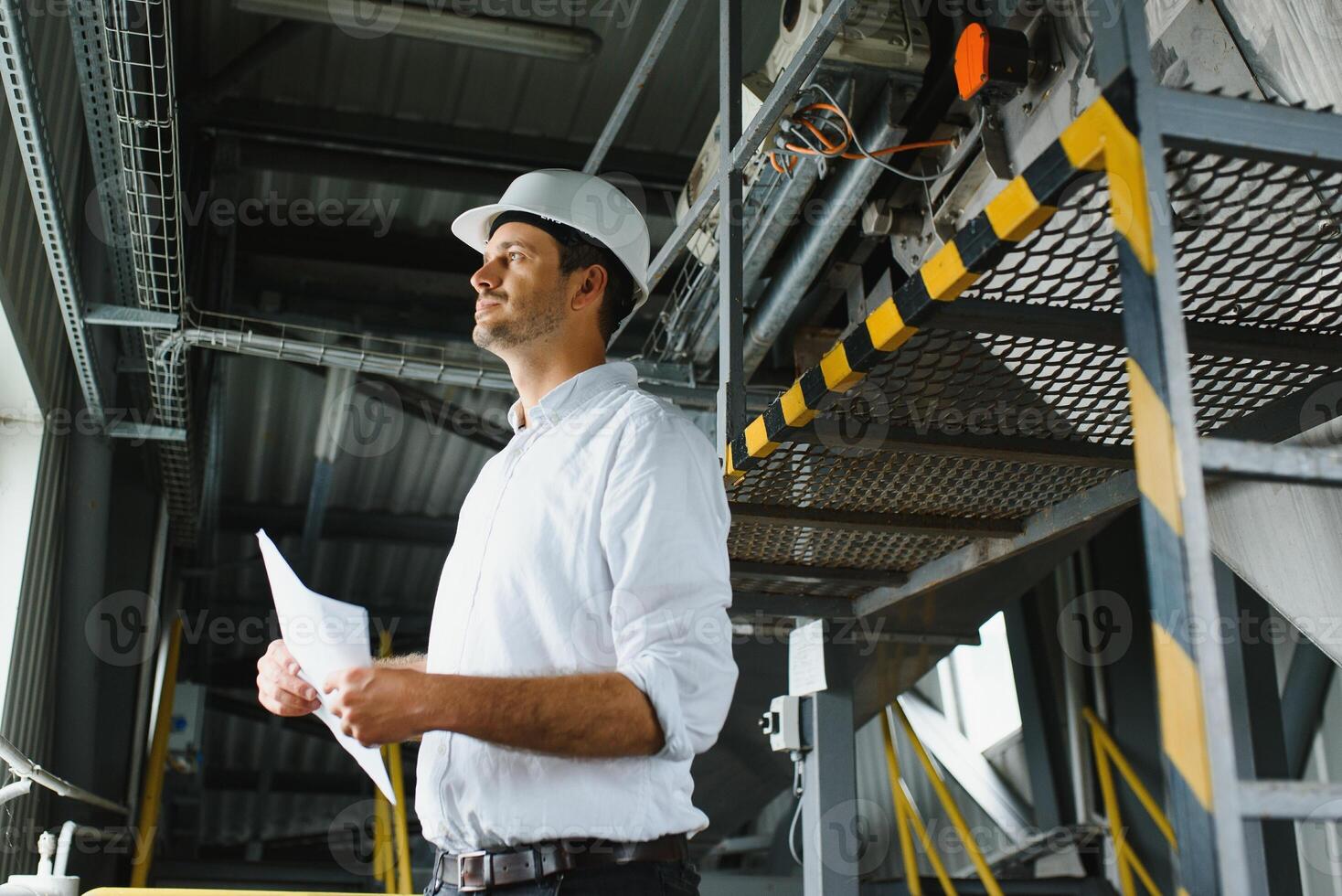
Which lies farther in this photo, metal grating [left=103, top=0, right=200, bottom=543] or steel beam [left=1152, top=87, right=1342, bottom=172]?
metal grating [left=103, top=0, right=200, bottom=543]

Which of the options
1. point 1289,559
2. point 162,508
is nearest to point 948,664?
point 162,508

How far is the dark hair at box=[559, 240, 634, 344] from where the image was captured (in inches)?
91.6

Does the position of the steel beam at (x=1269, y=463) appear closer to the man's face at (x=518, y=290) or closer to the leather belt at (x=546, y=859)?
the leather belt at (x=546, y=859)

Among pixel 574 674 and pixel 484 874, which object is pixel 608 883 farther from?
pixel 574 674

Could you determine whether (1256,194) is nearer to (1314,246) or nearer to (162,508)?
(1314,246)

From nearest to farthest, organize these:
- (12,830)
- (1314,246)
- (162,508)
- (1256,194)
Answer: (1256,194) → (1314,246) → (12,830) → (162,508)

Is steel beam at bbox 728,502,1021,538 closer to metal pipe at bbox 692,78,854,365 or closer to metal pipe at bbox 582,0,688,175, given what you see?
metal pipe at bbox 692,78,854,365

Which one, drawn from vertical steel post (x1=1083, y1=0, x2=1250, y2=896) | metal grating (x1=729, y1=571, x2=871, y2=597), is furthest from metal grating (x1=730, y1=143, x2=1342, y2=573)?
metal grating (x1=729, y1=571, x2=871, y2=597)

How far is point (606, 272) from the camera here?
7.76 ft

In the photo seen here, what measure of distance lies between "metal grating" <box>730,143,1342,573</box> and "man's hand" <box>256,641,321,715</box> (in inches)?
50.8

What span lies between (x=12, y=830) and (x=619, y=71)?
432 cm

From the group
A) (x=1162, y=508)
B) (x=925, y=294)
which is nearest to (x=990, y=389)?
(x=925, y=294)

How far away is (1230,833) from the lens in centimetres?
127

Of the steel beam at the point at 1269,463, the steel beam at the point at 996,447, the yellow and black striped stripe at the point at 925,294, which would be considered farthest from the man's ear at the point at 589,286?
the steel beam at the point at 1269,463
